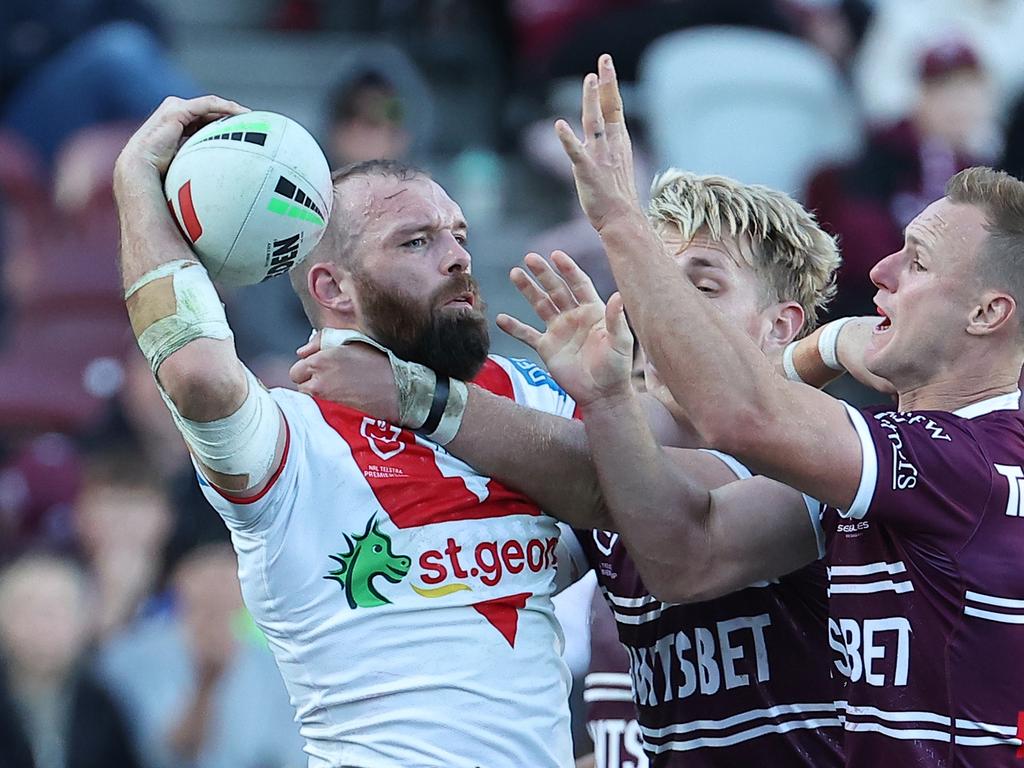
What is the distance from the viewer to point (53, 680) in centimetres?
763

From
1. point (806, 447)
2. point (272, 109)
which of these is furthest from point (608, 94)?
point (272, 109)

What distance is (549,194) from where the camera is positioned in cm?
1123

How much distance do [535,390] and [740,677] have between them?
36.0 inches

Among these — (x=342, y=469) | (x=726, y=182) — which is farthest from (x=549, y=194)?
(x=342, y=469)

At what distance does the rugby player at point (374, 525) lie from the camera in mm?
3758

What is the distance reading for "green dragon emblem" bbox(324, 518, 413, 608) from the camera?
13.0ft

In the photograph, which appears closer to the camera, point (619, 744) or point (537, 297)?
point (537, 297)

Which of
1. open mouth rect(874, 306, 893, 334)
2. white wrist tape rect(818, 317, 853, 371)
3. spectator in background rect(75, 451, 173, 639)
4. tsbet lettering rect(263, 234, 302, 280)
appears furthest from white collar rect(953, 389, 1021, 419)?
spectator in background rect(75, 451, 173, 639)

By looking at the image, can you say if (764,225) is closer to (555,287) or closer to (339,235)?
(555,287)

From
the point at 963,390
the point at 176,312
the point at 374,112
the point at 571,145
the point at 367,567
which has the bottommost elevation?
the point at 367,567

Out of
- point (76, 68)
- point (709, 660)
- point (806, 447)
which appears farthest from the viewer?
point (76, 68)

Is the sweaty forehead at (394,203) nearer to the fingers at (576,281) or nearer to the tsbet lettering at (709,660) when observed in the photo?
the fingers at (576,281)

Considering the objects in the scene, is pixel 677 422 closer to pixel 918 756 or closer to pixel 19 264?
pixel 918 756

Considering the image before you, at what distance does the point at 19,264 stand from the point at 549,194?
141 inches
